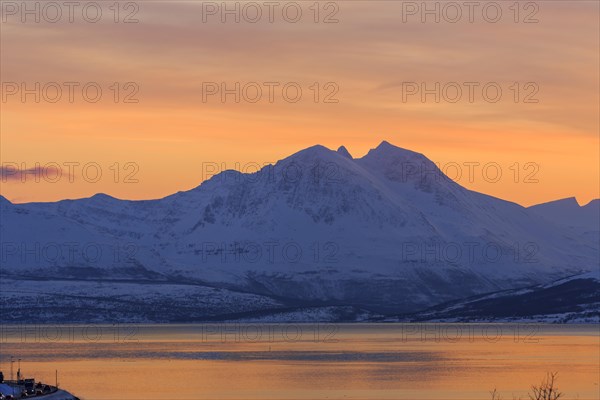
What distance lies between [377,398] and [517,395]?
1846cm

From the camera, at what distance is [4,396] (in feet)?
511

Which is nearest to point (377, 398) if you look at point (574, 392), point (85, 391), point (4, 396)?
point (574, 392)

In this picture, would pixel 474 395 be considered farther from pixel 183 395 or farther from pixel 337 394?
pixel 183 395

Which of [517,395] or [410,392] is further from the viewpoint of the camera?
[410,392]

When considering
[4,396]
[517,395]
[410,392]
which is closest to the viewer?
[4,396]

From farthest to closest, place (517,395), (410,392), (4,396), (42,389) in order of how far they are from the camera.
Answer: (410,392) → (517,395) → (42,389) → (4,396)

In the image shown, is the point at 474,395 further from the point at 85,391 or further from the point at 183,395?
the point at 85,391

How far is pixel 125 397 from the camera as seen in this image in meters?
186

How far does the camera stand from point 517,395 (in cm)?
18588

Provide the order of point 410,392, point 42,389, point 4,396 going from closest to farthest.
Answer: point 4,396
point 42,389
point 410,392

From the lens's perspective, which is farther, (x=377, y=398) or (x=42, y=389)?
(x=377, y=398)

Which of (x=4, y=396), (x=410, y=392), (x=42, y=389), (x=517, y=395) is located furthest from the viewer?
(x=410, y=392)

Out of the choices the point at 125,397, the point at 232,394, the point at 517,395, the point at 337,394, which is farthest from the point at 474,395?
the point at 125,397

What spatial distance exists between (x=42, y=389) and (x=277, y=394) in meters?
36.9
